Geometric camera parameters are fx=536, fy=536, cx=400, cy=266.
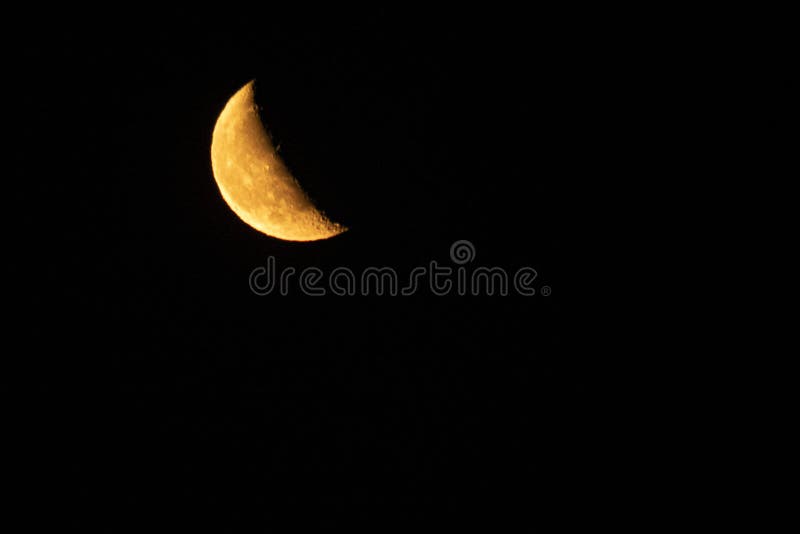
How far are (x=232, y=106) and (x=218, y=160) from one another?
30 cm

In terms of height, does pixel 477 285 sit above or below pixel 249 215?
above

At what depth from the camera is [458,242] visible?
14.4 feet

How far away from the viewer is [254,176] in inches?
107

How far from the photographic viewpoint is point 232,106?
9.45ft

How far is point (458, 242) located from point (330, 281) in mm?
1090

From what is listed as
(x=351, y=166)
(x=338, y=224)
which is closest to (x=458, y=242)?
(x=338, y=224)

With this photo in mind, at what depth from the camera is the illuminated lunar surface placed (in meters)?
2.69

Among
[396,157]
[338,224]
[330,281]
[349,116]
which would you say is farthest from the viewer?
[330,281]

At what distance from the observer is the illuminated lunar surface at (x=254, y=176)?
2.69 meters

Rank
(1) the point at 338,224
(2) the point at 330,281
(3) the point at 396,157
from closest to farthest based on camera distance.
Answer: (3) the point at 396,157, (1) the point at 338,224, (2) the point at 330,281

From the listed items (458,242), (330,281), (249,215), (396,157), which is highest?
(458,242)

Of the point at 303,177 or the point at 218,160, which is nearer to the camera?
the point at 303,177

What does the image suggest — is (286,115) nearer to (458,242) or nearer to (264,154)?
(264,154)

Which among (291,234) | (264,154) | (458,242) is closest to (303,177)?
(264,154)
